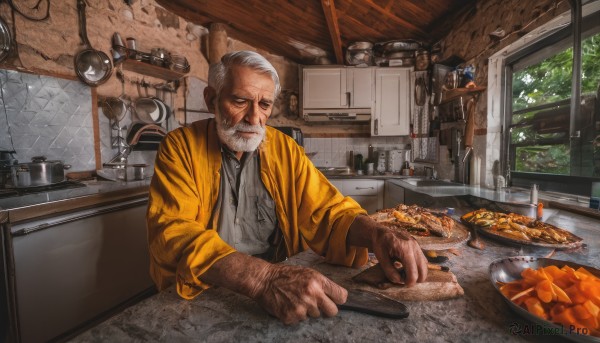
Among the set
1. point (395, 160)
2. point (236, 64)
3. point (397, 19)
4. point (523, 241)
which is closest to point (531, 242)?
point (523, 241)

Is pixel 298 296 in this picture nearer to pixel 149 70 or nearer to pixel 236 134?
pixel 236 134

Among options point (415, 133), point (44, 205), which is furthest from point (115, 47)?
point (415, 133)

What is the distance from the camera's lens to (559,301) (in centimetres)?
61

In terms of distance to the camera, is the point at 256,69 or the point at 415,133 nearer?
the point at 256,69

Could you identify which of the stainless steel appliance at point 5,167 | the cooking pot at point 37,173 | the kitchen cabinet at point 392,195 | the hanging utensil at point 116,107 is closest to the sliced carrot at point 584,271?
the kitchen cabinet at point 392,195

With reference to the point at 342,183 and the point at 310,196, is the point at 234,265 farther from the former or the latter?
the point at 342,183

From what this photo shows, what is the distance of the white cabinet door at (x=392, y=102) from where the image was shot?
14.2 feet

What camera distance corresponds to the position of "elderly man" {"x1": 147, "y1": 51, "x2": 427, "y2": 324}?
712 millimetres

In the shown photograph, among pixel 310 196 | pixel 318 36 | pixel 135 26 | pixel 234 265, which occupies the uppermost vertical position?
pixel 318 36

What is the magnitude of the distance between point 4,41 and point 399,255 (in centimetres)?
329

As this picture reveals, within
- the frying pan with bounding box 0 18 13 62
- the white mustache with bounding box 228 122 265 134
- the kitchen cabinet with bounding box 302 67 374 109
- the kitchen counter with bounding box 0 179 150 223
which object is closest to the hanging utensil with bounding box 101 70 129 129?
the frying pan with bounding box 0 18 13 62

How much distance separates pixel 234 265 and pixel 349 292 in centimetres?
32

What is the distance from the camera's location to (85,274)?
1884 millimetres

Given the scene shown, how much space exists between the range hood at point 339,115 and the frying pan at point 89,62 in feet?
8.80
